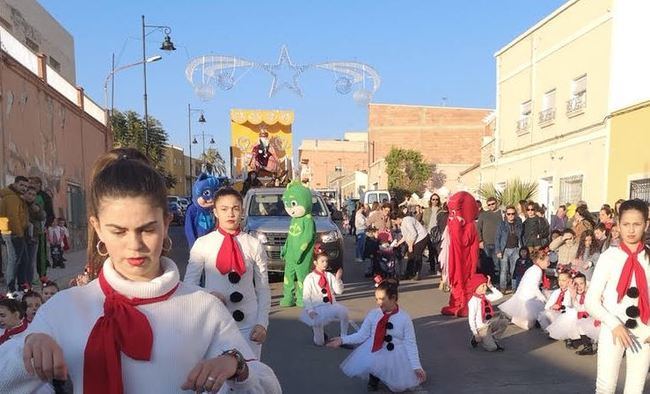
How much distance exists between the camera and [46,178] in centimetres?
1648

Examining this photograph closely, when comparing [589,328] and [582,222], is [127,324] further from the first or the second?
[582,222]

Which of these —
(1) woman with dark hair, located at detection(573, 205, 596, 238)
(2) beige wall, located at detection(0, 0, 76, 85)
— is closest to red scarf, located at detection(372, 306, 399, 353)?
(1) woman with dark hair, located at detection(573, 205, 596, 238)

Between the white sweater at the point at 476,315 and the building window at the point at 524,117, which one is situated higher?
the building window at the point at 524,117

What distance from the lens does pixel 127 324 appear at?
65.7 inches

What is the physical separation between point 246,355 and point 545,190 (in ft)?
63.7

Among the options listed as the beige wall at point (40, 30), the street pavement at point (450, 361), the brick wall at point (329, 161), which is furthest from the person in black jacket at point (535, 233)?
the brick wall at point (329, 161)

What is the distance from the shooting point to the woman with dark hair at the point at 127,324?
165 cm

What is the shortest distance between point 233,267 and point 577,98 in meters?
Answer: 16.4

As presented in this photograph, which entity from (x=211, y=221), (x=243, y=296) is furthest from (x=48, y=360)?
(x=211, y=221)

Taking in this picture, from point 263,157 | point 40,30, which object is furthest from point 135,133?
point 263,157

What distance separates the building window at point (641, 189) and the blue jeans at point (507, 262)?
5.18 meters

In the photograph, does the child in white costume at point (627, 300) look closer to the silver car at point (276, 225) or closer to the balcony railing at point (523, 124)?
the silver car at point (276, 225)

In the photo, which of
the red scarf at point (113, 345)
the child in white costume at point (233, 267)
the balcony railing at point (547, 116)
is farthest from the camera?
the balcony railing at point (547, 116)

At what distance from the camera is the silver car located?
37.3ft
